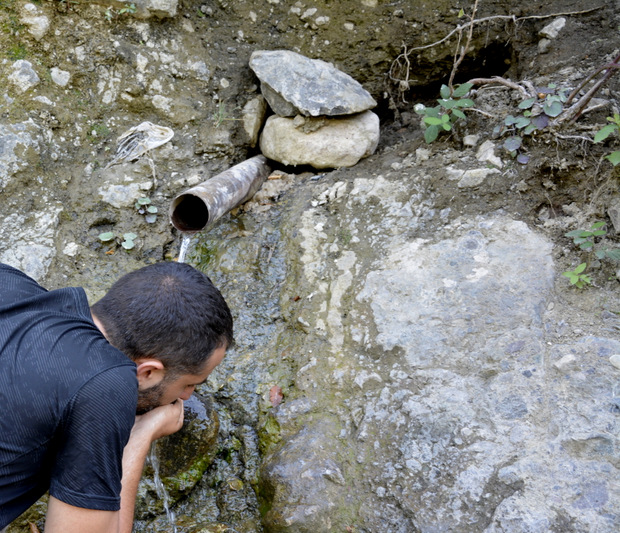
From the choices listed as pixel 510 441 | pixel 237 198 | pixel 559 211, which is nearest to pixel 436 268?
pixel 559 211

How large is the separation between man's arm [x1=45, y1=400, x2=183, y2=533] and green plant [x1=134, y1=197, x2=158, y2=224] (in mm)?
1621

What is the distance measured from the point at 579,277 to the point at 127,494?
2093mm

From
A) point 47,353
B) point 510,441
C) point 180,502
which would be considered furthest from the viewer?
point 180,502

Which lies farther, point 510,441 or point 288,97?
point 288,97

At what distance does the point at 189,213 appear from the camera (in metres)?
3.32

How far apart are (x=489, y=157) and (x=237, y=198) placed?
1516 mm

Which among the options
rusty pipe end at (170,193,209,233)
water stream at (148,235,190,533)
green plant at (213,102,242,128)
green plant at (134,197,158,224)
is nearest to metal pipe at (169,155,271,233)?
rusty pipe end at (170,193,209,233)

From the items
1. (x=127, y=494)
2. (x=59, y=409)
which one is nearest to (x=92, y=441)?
(x=59, y=409)

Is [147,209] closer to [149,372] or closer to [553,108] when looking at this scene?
[149,372]

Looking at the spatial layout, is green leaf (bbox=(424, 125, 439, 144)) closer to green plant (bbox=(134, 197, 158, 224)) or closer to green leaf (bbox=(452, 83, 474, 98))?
green leaf (bbox=(452, 83, 474, 98))

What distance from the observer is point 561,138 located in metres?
2.76

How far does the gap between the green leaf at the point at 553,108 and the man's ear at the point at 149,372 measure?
7.50ft

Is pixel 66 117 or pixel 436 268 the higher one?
pixel 66 117

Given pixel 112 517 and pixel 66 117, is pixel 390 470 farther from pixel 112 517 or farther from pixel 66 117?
pixel 66 117
